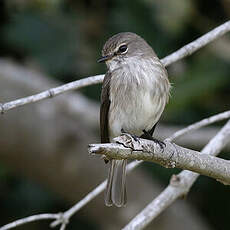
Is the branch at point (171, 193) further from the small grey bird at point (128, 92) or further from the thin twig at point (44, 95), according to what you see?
the thin twig at point (44, 95)

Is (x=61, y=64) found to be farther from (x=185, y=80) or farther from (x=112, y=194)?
(x=112, y=194)

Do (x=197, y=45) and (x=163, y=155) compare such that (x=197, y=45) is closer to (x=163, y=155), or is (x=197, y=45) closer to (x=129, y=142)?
(x=163, y=155)

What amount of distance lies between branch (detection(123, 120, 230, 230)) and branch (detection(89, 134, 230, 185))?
538mm

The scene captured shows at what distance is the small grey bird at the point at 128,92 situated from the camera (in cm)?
408

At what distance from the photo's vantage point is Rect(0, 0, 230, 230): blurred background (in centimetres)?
591

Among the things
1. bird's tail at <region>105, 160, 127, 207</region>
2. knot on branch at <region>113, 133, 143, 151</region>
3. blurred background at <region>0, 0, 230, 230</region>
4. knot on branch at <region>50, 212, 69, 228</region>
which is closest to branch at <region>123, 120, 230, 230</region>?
knot on branch at <region>50, 212, 69, 228</region>

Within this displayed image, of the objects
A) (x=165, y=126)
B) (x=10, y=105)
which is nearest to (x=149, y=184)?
(x=165, y=126)

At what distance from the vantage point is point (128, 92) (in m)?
4.09

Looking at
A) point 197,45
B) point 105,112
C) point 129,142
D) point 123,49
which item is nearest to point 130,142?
point 129,142

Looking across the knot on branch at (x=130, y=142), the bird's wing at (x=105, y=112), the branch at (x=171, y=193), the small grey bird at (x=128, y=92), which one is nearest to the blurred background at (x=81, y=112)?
the small grey bird at (x=128, y=92)

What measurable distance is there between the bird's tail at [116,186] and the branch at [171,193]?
0.54 m

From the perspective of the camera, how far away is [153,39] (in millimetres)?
6082

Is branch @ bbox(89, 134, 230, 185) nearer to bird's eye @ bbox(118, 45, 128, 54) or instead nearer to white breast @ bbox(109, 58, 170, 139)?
white breast @ bbox(109, 58, 170, 139)

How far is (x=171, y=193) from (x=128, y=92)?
2.30ft
